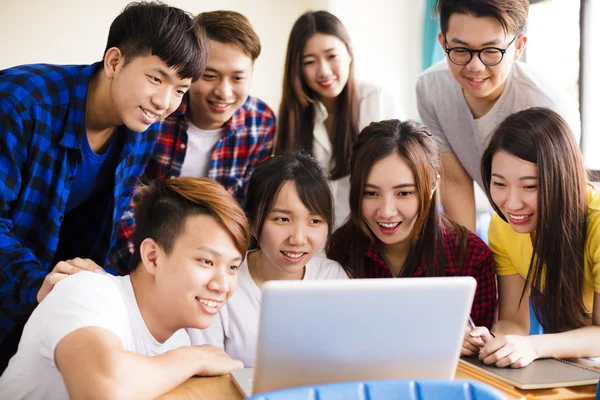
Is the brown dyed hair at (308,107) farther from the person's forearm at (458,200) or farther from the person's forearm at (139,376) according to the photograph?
the person's forearm at (139,376)

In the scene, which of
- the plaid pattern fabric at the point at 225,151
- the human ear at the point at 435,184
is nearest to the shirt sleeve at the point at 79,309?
the plaid pattern fabric at the point at 225,151

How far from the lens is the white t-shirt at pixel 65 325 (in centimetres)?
109

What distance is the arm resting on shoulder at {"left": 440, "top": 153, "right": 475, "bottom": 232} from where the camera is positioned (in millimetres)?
2277

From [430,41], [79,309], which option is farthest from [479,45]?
[430,41]

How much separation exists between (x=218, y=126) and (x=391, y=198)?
69 centimetres

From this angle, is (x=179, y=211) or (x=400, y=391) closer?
(x=400, y=391)

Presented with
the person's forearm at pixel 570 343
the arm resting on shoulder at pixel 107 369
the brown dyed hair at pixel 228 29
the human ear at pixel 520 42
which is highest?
the brown dyed hair at pixel 228 29

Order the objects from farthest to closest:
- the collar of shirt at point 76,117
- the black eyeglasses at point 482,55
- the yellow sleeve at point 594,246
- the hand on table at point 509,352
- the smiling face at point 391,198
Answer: the black eyeglasses at point 482,55 < the smiling face at point 391,198 < the collar of shirt at point 76,117 < the yellow sleeve at point 594,246 < the hand on table at point 509,352

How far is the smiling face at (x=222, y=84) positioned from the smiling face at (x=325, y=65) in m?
0.35

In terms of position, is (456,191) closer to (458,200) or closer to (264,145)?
(458,200)

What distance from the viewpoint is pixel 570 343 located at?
1.39 meters

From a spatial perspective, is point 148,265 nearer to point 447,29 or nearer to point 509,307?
point 509,307

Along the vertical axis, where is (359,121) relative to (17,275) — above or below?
above

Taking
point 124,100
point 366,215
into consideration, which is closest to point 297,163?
point 366,215
